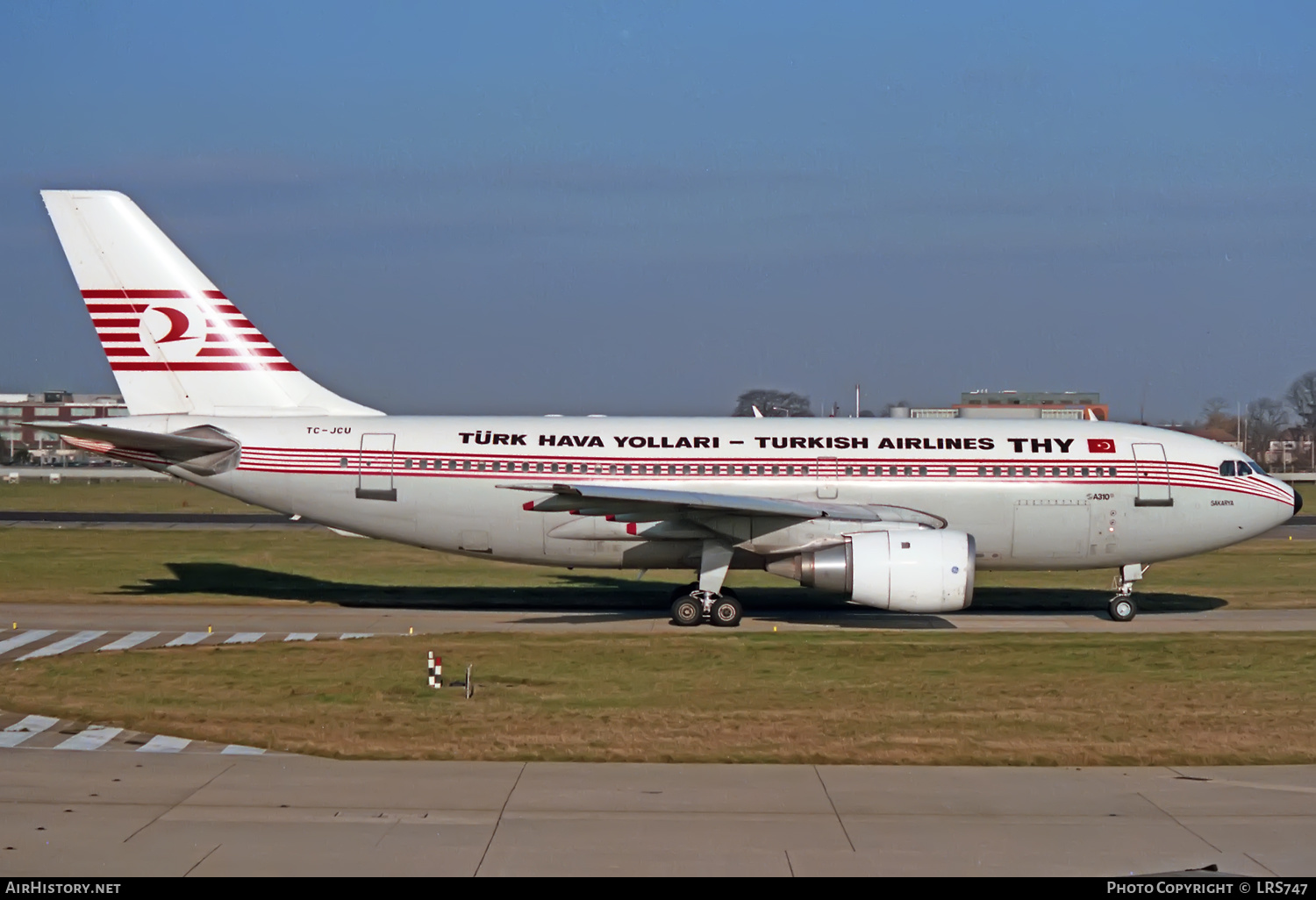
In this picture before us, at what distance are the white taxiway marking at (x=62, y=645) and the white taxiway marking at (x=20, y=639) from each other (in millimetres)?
474

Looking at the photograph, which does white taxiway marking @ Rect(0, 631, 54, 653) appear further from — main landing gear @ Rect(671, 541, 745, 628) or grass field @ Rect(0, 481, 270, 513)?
grass field @ Rect(0, 481, 270, 513)

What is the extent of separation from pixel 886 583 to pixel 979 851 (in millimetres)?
14345

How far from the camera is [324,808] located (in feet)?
39.9

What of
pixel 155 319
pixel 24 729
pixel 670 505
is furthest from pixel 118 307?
pixel 24 729

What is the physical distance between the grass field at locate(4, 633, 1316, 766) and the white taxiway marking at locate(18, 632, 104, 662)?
133cm

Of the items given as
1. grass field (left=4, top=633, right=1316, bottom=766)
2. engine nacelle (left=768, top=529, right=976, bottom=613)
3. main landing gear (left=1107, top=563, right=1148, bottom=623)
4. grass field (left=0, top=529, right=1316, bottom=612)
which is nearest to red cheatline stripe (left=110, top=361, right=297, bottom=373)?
grass field (left=0, top=529, right=1316, bottom=612)

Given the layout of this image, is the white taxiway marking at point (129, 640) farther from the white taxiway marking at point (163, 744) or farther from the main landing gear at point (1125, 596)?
the main landing gear at point (1125, 596)

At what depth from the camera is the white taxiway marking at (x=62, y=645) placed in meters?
22.2

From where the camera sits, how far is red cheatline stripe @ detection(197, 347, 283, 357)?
28.6 metres

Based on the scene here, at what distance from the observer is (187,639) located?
24328mm

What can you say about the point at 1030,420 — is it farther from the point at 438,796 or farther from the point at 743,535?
the point at 438,796

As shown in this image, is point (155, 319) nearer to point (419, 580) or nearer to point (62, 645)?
point (62, 645)

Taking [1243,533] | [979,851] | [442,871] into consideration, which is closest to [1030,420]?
[1243,533]

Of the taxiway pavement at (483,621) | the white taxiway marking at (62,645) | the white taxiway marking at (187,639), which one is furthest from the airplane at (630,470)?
the white taxiway marking at (62,645)
